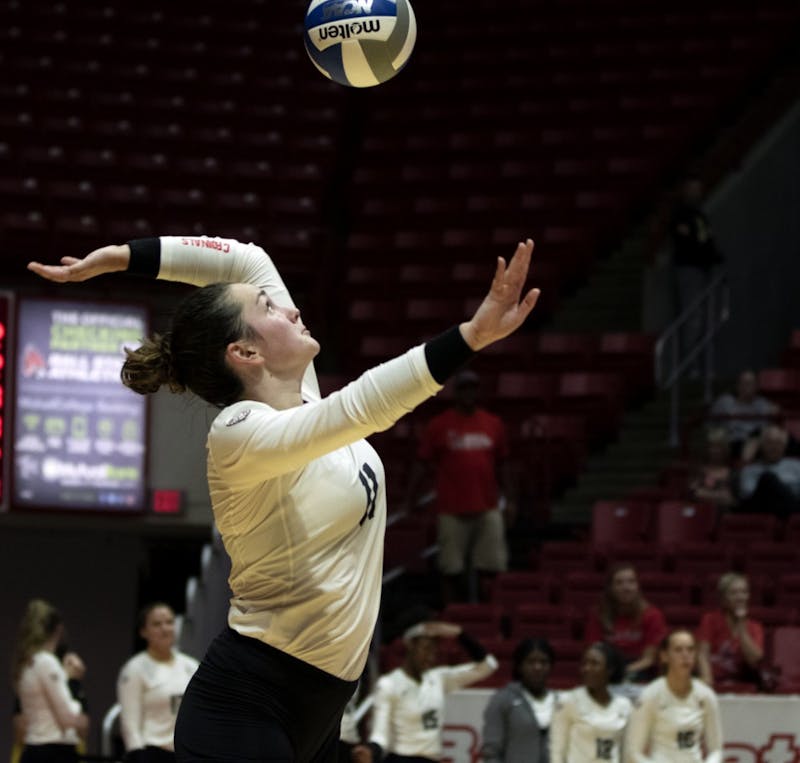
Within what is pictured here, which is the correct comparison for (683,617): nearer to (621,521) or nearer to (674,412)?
(621,521)

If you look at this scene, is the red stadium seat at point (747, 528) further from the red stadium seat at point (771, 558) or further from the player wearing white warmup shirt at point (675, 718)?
the player wearing white warmup shirt at point (675, 718)

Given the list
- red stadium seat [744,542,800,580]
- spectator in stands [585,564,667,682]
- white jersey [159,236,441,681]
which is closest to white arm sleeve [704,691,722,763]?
spectator in stands [585,564,667,682]

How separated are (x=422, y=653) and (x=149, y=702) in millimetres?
1398

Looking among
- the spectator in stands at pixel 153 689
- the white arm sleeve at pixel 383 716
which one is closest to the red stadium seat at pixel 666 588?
the white arm sleeve at pixel 383 716

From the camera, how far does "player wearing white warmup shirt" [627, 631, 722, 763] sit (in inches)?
324

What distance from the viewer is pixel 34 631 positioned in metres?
8.76

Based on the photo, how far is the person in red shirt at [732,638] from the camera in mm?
9375

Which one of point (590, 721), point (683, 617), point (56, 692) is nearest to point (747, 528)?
point (683, 617)

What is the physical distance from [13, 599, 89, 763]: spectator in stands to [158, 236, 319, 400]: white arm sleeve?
5.01m

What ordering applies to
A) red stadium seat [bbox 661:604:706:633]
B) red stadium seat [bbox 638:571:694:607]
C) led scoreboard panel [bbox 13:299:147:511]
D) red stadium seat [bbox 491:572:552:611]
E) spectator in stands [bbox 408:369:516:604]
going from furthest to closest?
1. led scoreboard panel [bbox 13:299:147:511]
2. spectator in stands [bbox 408:369:516:604]
3. red stadium seat [bbox 491:572:552:611]
4. red stadium seat [bbox 638:571:694:607]
5. red stadium seat [bbox 661:604:706:633]

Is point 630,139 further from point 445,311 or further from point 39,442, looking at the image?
point 39,442

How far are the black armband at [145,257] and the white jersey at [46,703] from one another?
5.06 metres

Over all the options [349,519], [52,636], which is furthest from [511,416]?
[349,519]

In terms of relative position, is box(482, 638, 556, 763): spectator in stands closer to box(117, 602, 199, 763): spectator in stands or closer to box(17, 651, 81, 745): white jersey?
box(117, 602, 199, 763): spectator in stands
